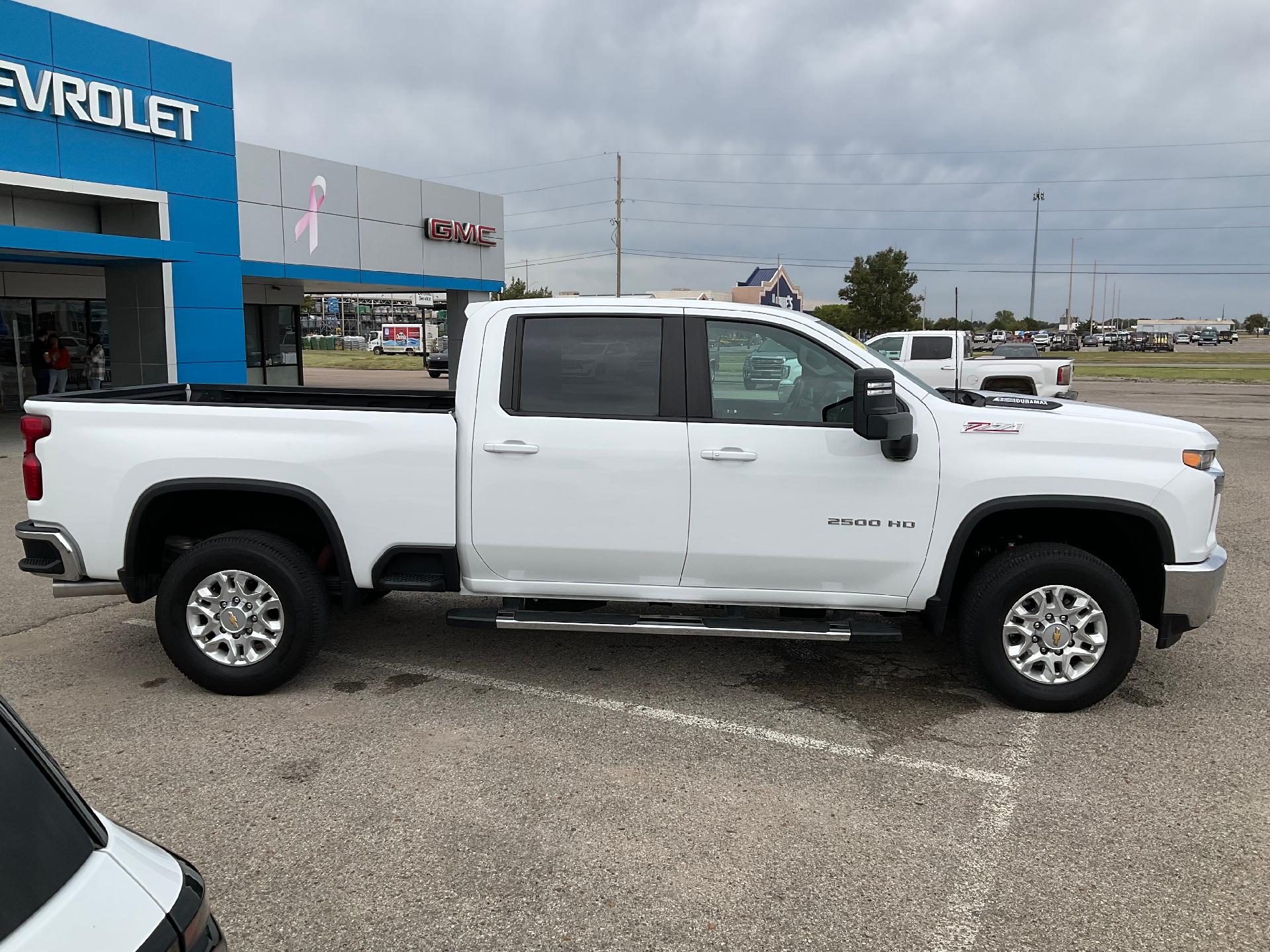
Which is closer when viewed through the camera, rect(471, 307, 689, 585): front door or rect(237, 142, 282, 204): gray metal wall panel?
rect(471, 307, 689, 585): front door

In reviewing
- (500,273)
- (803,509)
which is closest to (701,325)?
(803,509)

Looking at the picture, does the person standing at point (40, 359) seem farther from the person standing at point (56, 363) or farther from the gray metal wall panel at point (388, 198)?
the gray metal wall panel at point (388, 198)

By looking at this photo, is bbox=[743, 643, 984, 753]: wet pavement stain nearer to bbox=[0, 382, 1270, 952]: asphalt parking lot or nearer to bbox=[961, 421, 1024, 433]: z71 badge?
bbox=[0, 382, 1270, 952]: asphalt parking lot

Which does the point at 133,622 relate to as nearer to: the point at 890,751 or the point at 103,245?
the point at 890,751

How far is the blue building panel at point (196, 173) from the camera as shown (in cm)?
1677

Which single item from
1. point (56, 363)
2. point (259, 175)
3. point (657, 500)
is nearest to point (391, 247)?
point (259, 175)

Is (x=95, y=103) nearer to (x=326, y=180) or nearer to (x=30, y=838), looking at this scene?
(x=326, y=180)

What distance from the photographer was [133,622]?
6.53 meters

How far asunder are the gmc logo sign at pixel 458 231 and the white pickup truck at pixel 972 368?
487 inches

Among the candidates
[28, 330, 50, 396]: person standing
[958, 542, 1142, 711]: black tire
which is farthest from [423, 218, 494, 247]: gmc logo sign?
[958, 542, 1142, 711]: black tire

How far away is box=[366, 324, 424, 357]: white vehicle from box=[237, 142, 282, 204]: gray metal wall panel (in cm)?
5955

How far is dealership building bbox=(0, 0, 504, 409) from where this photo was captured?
583 inches

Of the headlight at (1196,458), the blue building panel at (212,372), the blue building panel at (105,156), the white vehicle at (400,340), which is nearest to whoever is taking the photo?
the headlight at (1196,458)

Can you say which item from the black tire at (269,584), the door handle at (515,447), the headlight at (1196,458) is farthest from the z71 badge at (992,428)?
the black tire at (269,584)
